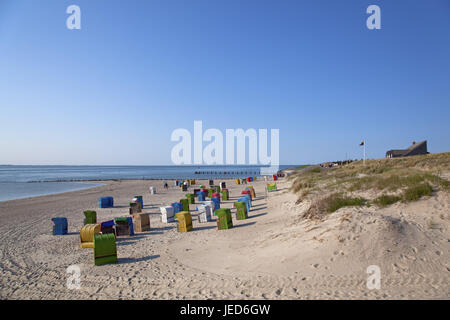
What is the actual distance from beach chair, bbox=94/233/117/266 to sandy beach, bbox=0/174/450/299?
0.23 m

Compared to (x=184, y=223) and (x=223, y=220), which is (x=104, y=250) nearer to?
(x=184, y=223)

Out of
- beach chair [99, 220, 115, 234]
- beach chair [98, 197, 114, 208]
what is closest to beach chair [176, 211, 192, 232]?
beach chair [99, 220, 115, 234]

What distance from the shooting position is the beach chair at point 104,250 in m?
7.29

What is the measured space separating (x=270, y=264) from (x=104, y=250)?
4621mm

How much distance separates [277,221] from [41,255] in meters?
8.59

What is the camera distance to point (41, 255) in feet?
28.2

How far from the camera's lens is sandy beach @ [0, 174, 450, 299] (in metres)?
5.06

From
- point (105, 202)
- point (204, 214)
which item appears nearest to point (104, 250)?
Result: point (204, 214)

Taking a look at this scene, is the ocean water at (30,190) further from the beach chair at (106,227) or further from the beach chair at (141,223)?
the beach chair at (106,227)

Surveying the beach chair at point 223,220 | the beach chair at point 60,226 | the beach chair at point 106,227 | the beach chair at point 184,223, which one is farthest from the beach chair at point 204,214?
the beach chair at point 60,226

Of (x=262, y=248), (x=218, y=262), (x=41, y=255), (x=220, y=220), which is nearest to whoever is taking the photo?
(x=218, y=262)
